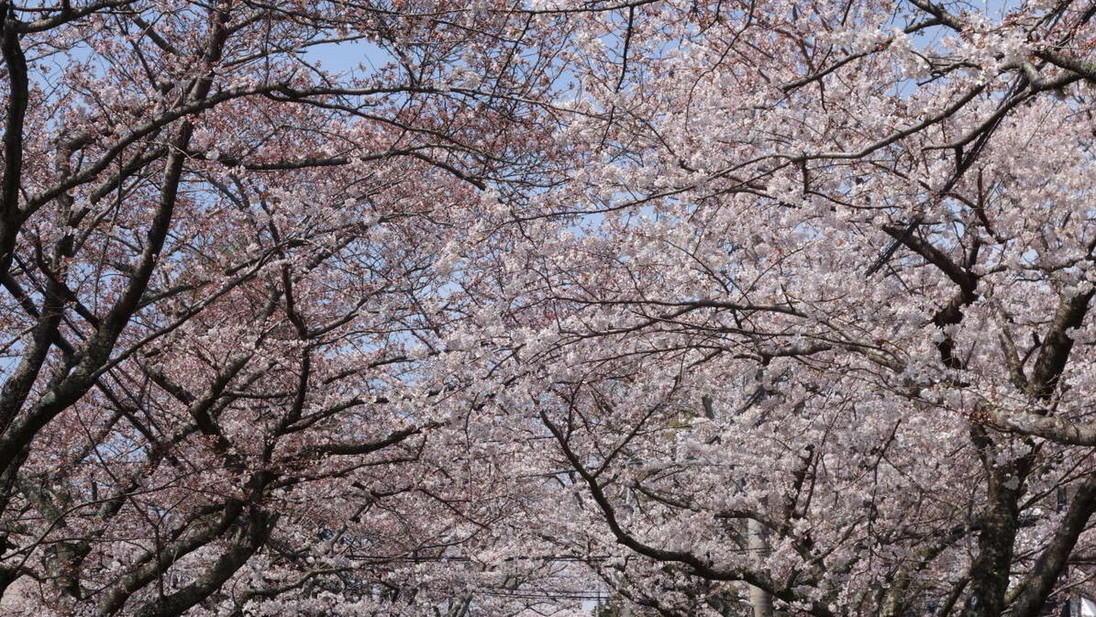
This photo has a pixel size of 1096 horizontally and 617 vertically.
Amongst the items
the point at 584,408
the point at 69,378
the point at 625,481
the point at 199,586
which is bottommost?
the point at 199,586

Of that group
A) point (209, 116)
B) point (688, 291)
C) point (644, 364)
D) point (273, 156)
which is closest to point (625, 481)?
point (644, 364)

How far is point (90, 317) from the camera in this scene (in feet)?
21.7

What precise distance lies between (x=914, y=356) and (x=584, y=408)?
562cm

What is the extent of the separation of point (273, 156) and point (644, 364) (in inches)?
139

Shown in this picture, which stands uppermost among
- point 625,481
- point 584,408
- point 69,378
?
point 584,408

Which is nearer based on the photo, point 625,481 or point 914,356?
point 914,356

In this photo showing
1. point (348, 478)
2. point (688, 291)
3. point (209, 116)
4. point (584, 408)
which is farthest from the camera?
point (584, 408)

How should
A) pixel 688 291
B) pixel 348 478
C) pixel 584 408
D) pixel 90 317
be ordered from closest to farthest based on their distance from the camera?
pixel 688 291 → pixel 90 317 → pixel 348 478 → pixel 584 408

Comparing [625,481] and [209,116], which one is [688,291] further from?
[209,116]

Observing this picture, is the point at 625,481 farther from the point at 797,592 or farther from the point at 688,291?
the point at 688,291

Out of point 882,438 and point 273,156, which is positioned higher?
point 273,156

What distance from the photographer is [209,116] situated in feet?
24.0

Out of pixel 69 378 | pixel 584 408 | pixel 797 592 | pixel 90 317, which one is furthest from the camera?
pixel 584 408

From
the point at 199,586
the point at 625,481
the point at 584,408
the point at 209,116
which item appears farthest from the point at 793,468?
the point at 209,116
